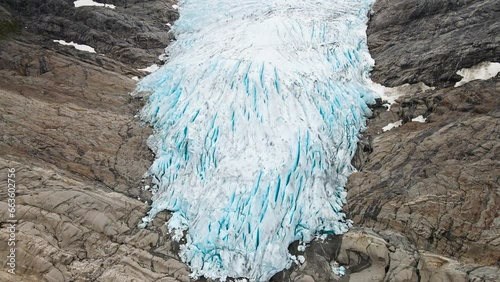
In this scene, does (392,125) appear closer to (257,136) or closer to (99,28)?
(257,136)

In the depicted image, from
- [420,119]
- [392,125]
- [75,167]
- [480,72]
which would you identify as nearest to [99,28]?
[75,167]

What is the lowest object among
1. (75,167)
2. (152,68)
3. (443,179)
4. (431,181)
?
(75,167)

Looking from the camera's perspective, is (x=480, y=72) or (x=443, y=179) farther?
(x=480, y=72)

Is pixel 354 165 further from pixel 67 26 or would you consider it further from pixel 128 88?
pixel 67 26

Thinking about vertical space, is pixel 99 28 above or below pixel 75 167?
above

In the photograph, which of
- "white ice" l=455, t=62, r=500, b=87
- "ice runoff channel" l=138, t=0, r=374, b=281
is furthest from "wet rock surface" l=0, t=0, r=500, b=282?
"ice runoff channel" l=138, t=0, r=374, b=281

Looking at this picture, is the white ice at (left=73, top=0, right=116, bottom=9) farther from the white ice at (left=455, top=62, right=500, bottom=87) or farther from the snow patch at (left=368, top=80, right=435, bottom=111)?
the white ice at (left=455, top=62, right=500, bottom=87)

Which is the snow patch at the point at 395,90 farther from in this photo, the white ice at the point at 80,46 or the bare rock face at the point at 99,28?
the white ice at the point at 80,46
